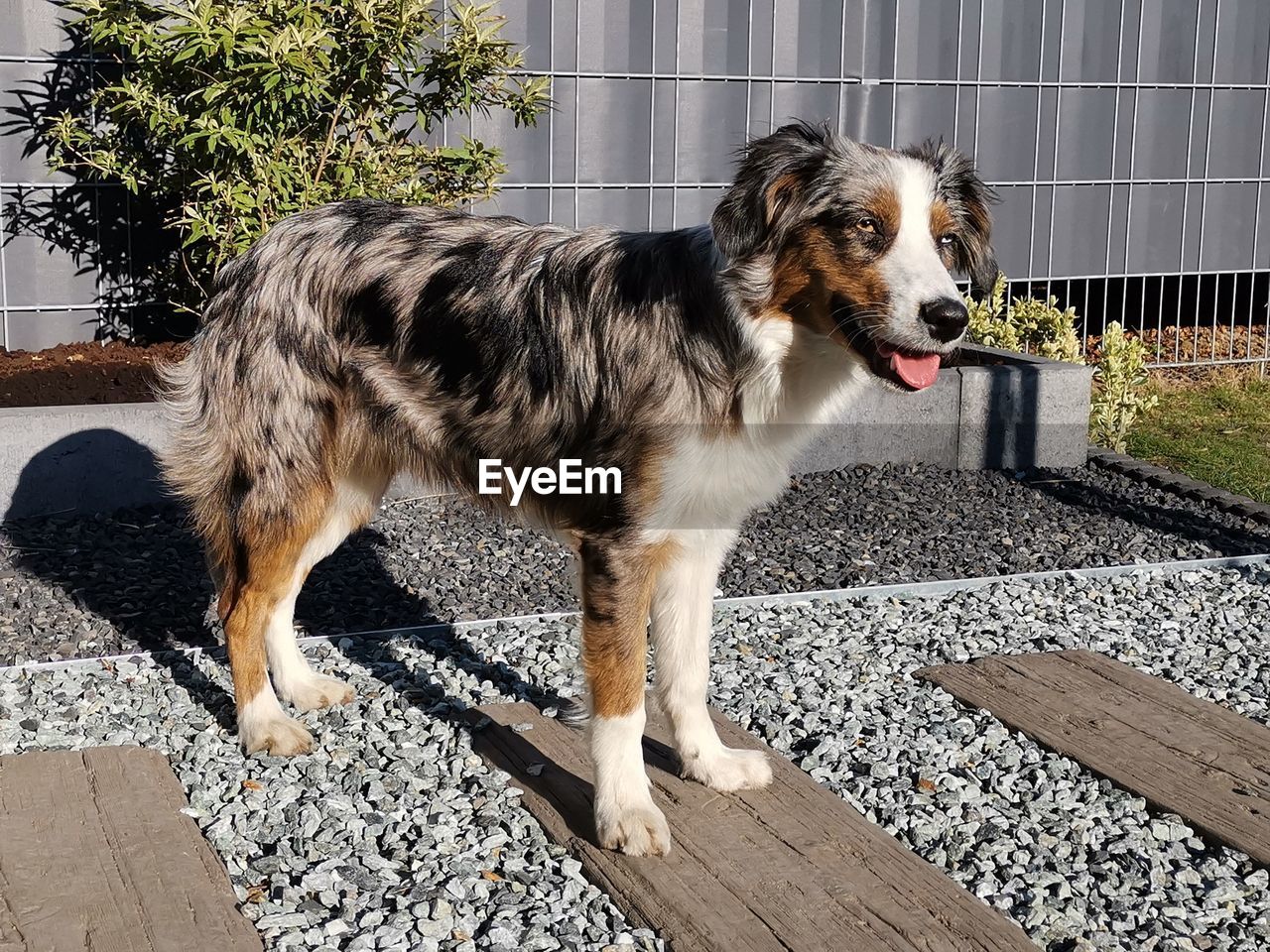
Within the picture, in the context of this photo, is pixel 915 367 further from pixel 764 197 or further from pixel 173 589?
pixel 173 589

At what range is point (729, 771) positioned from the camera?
11.1 feet

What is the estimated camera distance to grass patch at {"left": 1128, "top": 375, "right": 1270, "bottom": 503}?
6.94 m

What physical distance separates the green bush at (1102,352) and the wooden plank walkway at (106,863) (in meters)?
5.15

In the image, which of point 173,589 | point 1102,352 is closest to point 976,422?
point 1102,352

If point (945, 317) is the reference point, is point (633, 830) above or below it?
below

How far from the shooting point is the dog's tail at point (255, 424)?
3.65 metres

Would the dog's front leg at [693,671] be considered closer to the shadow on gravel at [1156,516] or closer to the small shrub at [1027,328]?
the shadow on gravel at [1156,516]

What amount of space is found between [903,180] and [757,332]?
0.45 metres

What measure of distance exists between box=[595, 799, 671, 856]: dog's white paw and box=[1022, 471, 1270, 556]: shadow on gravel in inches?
136

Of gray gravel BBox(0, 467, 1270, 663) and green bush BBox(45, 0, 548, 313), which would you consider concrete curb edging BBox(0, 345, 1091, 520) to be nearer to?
gray gravel BBox(0, 467, 1270, 663)

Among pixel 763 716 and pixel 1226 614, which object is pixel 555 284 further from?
pixel 1226 614

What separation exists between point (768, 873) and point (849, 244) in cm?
138

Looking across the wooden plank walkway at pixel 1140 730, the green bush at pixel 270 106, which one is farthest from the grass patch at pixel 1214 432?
the green bush at pixel 270 106

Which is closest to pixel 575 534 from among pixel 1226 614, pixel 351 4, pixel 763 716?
pixel 763 716
